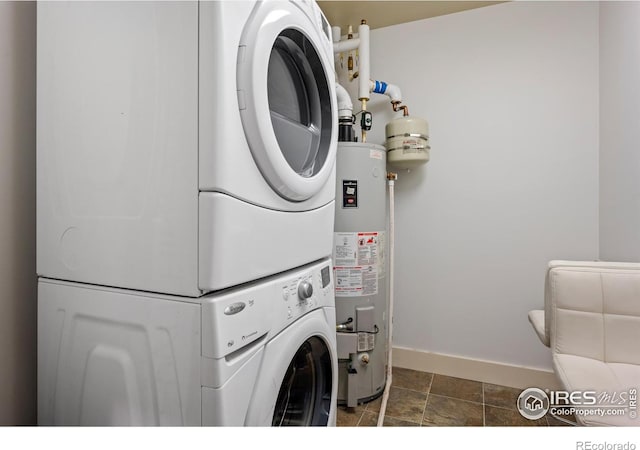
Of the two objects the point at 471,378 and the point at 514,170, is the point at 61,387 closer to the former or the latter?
the point at 471,378

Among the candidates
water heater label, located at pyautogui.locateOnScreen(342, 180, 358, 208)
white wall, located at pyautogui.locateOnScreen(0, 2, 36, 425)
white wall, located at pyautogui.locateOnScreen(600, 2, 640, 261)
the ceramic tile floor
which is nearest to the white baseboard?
the ceramic tile floor

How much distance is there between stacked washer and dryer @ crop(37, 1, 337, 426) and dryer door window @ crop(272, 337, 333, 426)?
16 centimetres

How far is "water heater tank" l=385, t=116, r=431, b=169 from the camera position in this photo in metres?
1.77

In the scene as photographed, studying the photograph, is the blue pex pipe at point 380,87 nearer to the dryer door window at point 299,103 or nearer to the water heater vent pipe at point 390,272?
the water heater vent pipe at point 390,272

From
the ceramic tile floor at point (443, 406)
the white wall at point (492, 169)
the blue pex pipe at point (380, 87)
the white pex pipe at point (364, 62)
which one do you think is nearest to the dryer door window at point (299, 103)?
the white pex pipe at point (364, 62)

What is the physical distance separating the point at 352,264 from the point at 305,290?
26.9 inches

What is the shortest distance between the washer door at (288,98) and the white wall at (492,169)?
1.10 meters

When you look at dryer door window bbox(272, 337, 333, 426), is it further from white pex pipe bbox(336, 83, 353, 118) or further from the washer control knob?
white pex pipe bbox(336, 83, 353, 118)

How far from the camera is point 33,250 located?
3.08ft

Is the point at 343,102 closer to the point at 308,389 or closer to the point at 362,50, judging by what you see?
the point at 362,50

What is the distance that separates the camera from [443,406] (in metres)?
1.63
